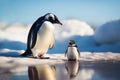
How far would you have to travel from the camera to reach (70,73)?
8.84 feet

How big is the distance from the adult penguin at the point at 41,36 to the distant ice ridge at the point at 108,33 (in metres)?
0.48

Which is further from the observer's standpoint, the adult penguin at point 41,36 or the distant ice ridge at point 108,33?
the distant ice ridge at point 108,33

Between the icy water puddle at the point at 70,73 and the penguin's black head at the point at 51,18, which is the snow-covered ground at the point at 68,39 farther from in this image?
the icy water puddle at the point at 70,73

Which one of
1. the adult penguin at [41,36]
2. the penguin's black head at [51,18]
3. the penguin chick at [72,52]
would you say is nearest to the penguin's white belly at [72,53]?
the penguin chick at [72,52]

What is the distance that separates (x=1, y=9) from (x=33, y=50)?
55 centimetres

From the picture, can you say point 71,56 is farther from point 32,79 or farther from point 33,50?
point 32,79

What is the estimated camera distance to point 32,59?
10.9ft

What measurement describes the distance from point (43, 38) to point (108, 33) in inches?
29.2

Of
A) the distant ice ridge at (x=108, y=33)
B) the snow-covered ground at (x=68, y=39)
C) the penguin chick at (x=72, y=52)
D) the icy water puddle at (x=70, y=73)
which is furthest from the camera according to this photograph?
the distant ice ridge at (x=108, y=33)

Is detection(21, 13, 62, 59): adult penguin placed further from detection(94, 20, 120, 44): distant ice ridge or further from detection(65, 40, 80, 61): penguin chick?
detection(94, 20, 120, 44): distant ice ridge

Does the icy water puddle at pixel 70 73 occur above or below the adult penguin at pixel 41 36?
below

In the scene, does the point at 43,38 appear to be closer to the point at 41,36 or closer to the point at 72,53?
the point at 41,36

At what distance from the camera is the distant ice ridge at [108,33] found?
3.62 meters

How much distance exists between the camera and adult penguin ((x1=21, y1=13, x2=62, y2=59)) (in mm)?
3438
